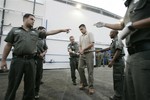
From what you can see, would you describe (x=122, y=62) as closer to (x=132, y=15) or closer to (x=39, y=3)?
(x=132, y=15)

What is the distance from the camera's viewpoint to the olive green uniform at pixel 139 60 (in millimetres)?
770

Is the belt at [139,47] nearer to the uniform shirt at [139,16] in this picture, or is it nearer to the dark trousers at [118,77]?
the uniform shirt at [139,16]

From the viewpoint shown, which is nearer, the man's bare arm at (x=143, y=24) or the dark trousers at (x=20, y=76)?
the man's bare arm at (x=143, y=24)

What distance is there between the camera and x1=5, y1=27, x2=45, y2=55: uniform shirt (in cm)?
191

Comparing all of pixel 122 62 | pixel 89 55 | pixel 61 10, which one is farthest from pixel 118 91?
pixel 61 10

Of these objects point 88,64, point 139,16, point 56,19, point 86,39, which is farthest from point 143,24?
point 56,19

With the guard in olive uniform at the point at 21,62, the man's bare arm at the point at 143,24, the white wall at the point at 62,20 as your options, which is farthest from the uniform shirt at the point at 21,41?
the white wall at the point at 62,20

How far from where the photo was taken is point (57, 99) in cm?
246

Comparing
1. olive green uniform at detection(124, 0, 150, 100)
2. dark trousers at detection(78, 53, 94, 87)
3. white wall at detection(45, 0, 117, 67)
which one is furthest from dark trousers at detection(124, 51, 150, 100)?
white wall at detection(45, 0, 117, 67)

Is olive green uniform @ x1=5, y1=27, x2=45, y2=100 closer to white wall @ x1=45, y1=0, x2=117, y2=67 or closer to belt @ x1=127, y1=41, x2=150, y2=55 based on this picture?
belt @ x1=127, y1=41, x2=150, y2=55

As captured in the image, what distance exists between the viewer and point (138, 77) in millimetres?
803

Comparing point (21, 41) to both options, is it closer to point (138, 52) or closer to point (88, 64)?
point (88, 64)

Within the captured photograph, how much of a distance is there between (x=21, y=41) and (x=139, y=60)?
166 cm

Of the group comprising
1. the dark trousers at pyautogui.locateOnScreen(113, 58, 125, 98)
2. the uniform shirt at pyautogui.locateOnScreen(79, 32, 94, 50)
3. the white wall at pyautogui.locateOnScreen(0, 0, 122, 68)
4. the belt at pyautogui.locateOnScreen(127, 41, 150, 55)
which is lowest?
the dark trousers at pyautogui.locateOnScreen(113, 58, 125, 98)
